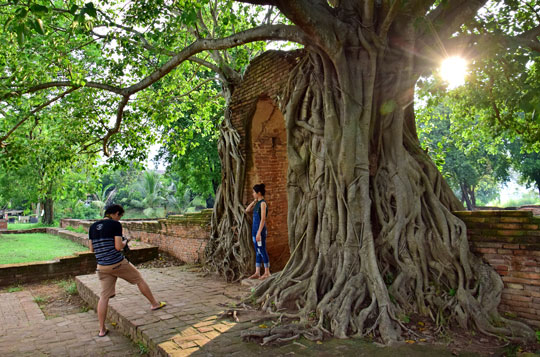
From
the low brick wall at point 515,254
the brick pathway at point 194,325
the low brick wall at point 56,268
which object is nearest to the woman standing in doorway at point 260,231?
the brick pathway at point 194,325

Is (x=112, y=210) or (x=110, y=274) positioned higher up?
(x=112, y=210)

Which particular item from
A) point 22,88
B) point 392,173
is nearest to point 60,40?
point 22,88

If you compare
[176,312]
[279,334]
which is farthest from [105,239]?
[279,334]

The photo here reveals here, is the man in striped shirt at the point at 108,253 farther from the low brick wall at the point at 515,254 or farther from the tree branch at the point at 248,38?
the low brick wall at the point at 515,254

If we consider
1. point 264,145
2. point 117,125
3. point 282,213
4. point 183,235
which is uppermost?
point 117,125

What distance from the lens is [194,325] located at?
443cm

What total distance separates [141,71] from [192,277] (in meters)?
4.43

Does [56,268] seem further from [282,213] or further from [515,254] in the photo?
[515,254]

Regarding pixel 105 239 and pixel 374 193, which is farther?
pixel 374 193

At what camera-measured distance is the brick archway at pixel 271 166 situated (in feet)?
26.4

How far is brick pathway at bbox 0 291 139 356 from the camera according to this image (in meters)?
4.61

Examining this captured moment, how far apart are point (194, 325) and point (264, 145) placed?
180 inches

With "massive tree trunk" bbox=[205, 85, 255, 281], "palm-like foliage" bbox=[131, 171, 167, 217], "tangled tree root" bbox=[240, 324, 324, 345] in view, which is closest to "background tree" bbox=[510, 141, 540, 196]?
"massive tree trunk" bbox=[205, 85, 255, 281]

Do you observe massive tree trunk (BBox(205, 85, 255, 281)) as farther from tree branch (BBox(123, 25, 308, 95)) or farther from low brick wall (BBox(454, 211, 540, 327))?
low brick wall (BBox(454, 211, 540, 327))
